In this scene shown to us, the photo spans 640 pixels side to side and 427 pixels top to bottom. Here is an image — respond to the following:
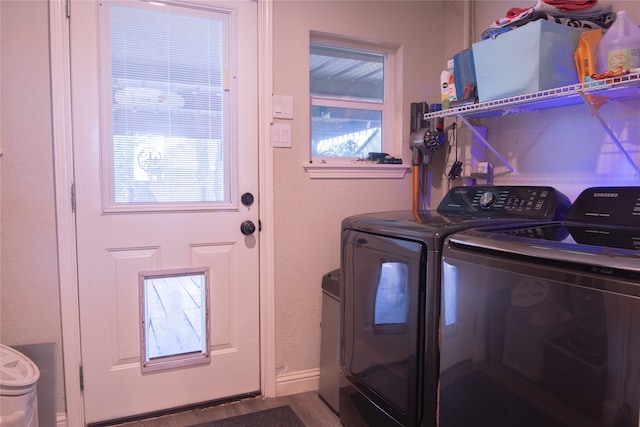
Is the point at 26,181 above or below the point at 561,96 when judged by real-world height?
below

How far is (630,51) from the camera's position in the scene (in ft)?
4.21

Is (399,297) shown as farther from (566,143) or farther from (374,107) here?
(374,107)

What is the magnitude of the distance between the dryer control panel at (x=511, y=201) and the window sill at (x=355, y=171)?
500 millimetres

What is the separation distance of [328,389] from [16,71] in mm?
2036

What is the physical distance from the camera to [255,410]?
2066 millimetres

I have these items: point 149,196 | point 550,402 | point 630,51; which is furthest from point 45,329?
point 630,51

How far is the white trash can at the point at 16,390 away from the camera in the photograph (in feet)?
4.33

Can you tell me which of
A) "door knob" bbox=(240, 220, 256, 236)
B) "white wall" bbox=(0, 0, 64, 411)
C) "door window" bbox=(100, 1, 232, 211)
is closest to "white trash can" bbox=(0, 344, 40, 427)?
"white wall" bbox=(0, 0, 64, 411)

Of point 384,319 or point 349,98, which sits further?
point 349,98

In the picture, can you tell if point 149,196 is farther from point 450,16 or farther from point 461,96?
point 450,16

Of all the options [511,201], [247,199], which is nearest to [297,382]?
[247,199]

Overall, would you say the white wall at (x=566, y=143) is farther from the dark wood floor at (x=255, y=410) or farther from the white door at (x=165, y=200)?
the dark wood floor at (x=255, y=410)

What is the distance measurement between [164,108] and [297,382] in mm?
1575

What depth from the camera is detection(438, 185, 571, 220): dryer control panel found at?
5.13 feet
